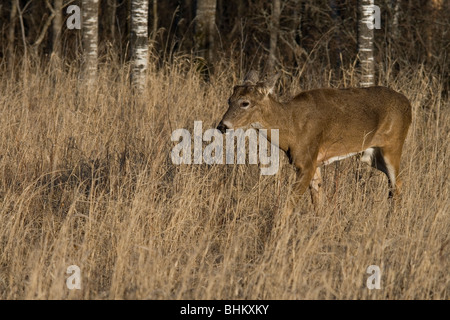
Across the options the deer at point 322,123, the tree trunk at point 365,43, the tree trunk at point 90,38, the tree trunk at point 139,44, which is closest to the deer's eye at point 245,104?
the deer at point 322,123

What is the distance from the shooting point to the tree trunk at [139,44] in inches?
367

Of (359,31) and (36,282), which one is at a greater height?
(359,31)

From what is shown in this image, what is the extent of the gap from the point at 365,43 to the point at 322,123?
8.86ft

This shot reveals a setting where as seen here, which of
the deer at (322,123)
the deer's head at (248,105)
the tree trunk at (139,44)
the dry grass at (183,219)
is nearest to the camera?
the dry grass at (183,219)

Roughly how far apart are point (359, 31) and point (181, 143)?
3.12m

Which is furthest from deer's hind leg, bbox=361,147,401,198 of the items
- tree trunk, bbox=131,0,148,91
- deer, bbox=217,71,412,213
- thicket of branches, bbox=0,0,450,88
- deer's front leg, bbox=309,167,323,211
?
tree trunk, bbox=131,0,148,91

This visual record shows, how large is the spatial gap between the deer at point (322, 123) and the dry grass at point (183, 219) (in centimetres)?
19

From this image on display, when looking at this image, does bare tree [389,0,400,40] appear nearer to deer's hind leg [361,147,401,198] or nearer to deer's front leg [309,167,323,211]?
deer's hind leg [361,147,401,198]

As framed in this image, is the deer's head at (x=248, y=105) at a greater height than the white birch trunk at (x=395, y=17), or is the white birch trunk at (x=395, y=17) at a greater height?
the white birch trunk at (x=395, y=17)

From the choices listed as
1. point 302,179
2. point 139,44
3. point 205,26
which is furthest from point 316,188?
point 205,26

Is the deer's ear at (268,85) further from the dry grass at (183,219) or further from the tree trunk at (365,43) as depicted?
the tree trunk at (365,43)

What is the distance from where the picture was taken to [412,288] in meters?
4.25

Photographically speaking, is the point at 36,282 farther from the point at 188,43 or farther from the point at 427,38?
the point at 188,43
